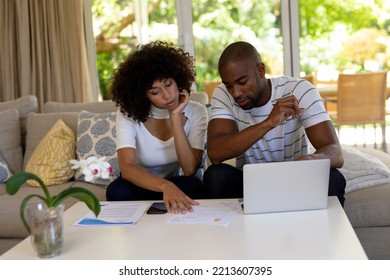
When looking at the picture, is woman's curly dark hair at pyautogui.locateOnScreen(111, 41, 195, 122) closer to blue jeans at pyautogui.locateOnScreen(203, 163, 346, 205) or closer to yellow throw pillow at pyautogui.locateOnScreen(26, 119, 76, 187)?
blue jeans at pyautogui.locateOnScreen(203, 163, 346, 205)

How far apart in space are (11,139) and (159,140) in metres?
1.14

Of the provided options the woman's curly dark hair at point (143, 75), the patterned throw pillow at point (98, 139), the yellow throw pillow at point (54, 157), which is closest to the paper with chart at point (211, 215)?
the woman's curly dark hair at point (143, 75)

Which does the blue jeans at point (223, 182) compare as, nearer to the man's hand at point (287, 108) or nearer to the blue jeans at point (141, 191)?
the blue jeans at point (141, 191)

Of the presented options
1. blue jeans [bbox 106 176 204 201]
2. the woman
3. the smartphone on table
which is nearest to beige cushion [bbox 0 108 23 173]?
the woman

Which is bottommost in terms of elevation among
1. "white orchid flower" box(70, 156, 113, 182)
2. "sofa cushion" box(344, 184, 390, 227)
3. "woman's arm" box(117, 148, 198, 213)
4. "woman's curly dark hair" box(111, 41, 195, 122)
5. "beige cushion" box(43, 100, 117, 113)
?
"sofa cushion" box(344, 184, 390, 227)

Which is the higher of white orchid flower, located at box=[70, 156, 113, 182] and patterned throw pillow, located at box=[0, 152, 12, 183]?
white orchid flower, located at box=[70, 156, 113, 182]

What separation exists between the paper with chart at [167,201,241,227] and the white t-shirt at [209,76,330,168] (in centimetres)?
47

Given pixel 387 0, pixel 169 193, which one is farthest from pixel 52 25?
pixel 169 193

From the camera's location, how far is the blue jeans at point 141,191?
2.46 metres

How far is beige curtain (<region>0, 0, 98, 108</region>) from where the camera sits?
187 inches

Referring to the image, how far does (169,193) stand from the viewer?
7.01ft

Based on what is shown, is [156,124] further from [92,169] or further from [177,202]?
[92,169]

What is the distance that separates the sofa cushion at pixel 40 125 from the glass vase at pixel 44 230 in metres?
1.65
